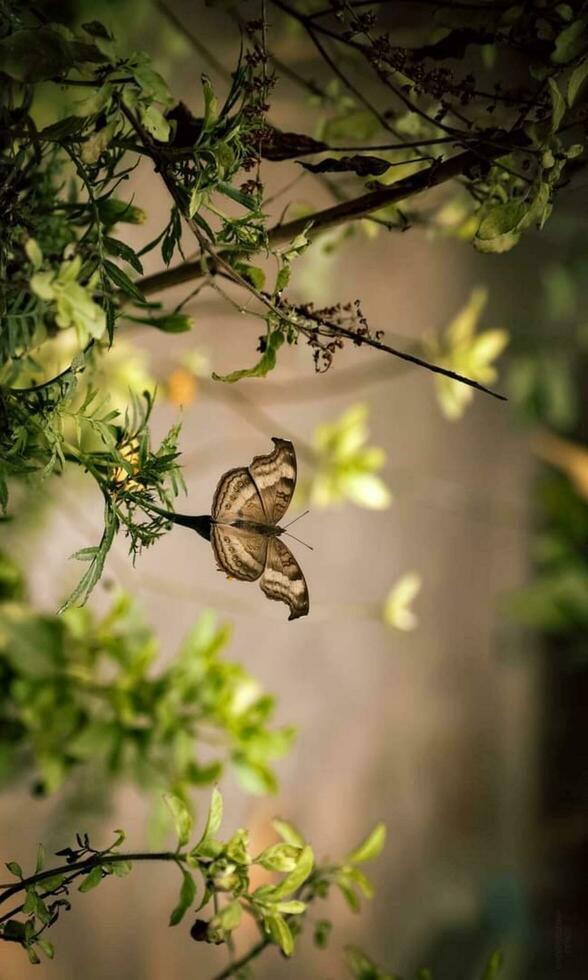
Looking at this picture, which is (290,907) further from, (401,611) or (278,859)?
(401,611)

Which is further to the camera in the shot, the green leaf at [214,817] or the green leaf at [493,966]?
the green leaf at [493,966]

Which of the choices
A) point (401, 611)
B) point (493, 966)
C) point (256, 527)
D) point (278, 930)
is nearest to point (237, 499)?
point (256, 527)

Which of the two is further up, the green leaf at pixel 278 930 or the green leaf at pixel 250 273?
the green leaf at pixel 250 273

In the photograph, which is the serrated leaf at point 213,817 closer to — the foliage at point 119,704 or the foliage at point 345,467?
the foliage at point 119,704

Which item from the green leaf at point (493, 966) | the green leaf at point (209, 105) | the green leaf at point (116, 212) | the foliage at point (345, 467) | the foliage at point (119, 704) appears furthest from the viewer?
the foliage at point (345, 467)

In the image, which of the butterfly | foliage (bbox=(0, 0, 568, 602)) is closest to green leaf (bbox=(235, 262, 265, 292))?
foliage (bbox=(0, 0, 568, 602))

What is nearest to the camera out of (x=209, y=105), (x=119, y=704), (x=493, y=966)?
(x=209, y=105)

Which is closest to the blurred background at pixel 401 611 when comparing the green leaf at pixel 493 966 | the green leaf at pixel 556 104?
the green leaf at pixel 493 966

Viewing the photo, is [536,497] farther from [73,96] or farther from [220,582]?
[73,96]
